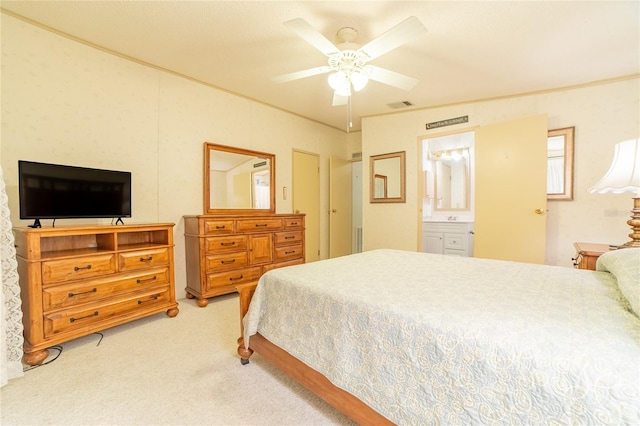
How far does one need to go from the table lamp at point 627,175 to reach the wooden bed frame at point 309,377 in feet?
7.53

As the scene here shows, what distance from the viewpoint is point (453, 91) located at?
3398 mm

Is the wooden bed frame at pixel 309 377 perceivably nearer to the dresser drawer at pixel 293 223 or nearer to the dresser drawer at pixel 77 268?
the dresser drawer at pixel 77 268

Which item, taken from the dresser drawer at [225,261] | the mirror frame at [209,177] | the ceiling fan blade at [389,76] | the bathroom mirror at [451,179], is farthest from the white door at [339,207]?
the ceiling fan blade at [389,76]

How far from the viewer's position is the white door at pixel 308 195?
4430mm

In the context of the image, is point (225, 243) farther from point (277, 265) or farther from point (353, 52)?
point (353, 52)

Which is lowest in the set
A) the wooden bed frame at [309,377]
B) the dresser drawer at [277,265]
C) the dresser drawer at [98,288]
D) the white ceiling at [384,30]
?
the wooden bed frame at [309,377]

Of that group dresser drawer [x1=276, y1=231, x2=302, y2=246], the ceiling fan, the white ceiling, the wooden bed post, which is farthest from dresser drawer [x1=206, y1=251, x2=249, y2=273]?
the white ceiling

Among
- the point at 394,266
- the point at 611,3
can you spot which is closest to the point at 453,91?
the point at 611,3

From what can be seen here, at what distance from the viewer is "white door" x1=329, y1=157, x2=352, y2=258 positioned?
16.4 feet

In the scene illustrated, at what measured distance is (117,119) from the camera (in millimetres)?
2621

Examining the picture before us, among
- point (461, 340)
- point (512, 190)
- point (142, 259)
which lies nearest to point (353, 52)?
point (461, 340)

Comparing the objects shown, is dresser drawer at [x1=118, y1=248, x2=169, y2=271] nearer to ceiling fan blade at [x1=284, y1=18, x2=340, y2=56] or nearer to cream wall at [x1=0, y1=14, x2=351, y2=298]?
cream wall at [x1=0, y1=14, x2=351, y2=298]

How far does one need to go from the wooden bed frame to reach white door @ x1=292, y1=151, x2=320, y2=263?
2733 mm

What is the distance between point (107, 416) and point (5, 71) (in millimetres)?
2653
